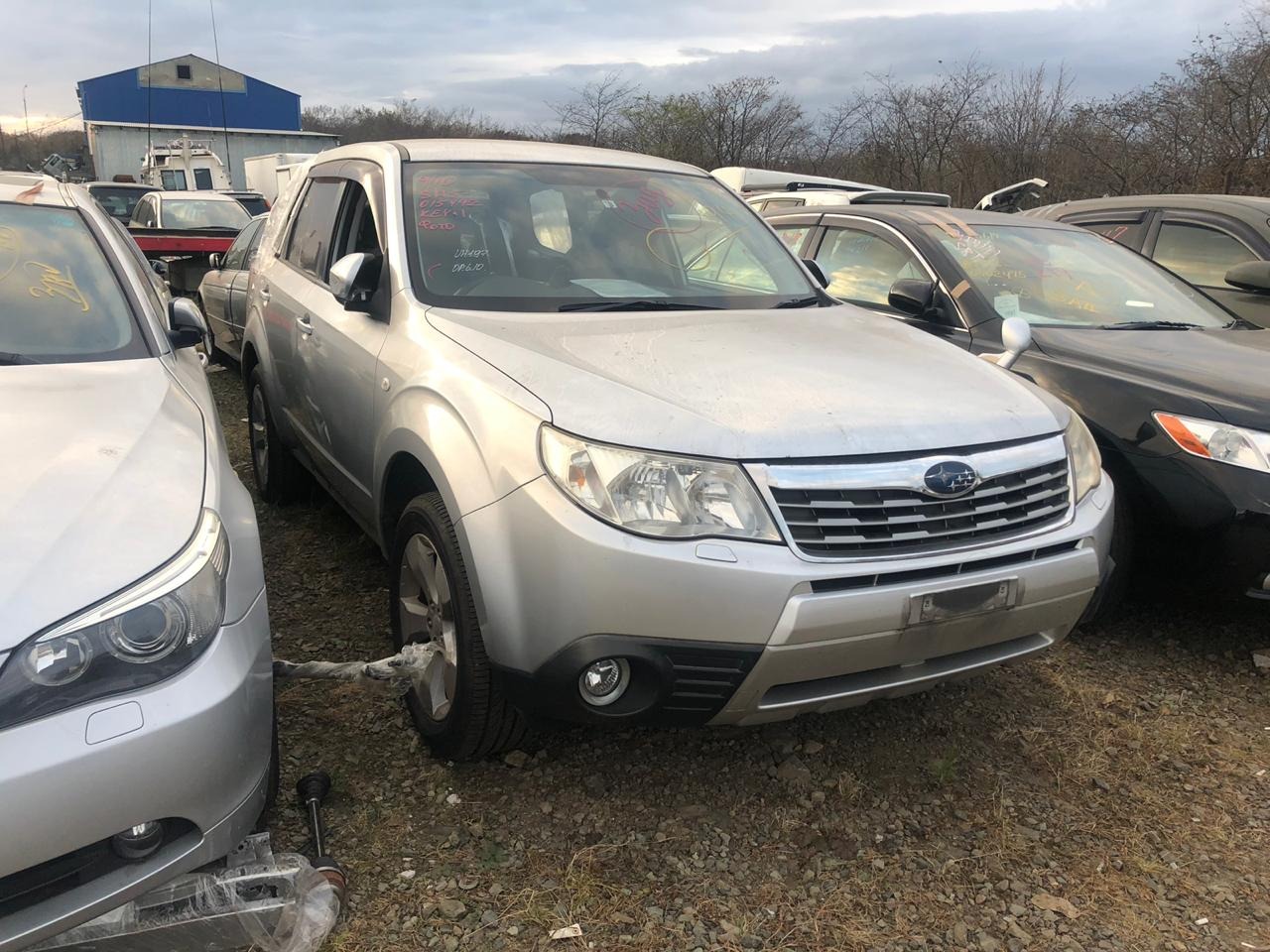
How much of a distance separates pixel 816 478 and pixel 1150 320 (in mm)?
2998

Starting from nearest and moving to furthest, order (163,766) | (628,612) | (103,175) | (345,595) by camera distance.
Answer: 1. (163,766)
2. (628,612)
3. (345,595)
4. (103,175)

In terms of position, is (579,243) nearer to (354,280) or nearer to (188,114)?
(354,280)

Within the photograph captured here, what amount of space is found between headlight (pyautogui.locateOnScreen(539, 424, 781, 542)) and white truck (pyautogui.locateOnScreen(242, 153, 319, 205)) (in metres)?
19.8

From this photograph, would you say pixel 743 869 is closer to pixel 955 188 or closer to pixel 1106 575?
pixel 1106 575

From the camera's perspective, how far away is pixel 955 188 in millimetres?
19047

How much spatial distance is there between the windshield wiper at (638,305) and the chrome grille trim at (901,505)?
1138 mm

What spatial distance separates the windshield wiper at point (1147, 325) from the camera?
418cm

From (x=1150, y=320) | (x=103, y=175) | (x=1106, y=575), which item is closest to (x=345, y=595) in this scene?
(x=1106, y=575)

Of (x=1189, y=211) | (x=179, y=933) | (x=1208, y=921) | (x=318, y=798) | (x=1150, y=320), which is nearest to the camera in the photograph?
(x=179, y=933)

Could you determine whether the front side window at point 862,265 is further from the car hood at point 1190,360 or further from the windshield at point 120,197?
the windshield at point 120,197

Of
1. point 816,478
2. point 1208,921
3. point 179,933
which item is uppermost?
point 816,478

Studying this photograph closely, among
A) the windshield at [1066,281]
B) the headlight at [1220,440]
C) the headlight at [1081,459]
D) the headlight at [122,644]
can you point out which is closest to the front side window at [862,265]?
the windshield at [1066,281]

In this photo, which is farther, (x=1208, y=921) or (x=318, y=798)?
(x=318, y=798)

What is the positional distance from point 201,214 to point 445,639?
511 inches
